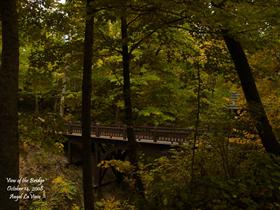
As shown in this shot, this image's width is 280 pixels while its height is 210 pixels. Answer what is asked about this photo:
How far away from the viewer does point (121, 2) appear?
6273 millimetres

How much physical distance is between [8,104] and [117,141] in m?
18.0

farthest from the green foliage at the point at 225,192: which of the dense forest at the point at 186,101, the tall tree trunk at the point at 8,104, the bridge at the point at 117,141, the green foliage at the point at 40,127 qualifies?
the bridge at the point at 117,141

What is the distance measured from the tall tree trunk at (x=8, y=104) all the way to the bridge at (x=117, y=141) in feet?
34.9

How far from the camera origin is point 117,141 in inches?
923

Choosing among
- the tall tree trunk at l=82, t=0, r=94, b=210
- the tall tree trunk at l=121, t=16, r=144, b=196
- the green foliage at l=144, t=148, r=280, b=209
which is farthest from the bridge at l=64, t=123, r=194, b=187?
the green foliage at l=144, t=148, r=280, b=209

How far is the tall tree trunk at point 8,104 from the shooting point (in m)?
5.51

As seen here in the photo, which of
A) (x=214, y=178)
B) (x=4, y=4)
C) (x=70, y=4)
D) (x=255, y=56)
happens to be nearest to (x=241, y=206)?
(x=214, y=178)

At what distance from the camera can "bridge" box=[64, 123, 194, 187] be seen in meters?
19.2

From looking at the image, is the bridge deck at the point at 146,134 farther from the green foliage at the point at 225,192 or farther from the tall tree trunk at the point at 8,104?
the tall tree trunk at the point at 8,104

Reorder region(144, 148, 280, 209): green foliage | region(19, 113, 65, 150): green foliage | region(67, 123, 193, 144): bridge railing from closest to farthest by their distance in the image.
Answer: region(144, 148, 280, 209): green foliage, region(19, 113, 65, 150): green foliage, region(67, 123, 193, 144): bridge railing

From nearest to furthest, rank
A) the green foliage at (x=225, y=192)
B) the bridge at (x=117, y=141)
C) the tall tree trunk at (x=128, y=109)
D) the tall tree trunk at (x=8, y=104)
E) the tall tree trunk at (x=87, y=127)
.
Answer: the tall tree trunk at (x=8, y=104)
the green foliage at (x=225, y=192)
the tall tree trunk at (x=87, y=127)
the tall tree trunk at (x=128, y=109)
the bridge at (x=117, y=141)

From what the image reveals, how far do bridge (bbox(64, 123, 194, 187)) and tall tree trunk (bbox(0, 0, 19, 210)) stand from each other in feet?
34.9

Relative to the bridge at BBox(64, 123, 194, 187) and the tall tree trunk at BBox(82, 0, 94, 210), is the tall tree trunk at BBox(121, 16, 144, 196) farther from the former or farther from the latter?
the bridge at BBox(64, 123, 194, 187)

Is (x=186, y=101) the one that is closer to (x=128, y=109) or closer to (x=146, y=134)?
(x=128, y=109)
